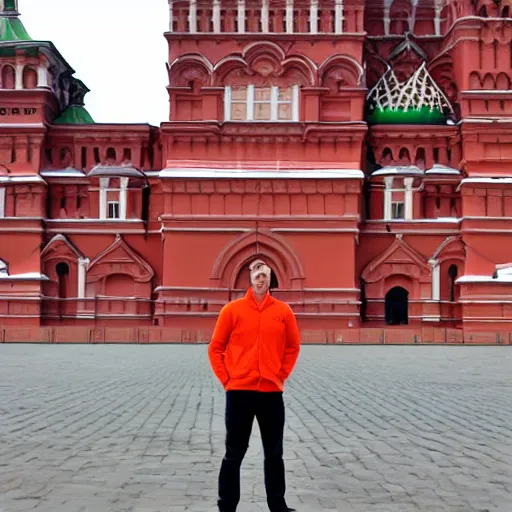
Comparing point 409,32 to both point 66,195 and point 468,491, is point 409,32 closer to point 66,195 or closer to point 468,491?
point 66,195

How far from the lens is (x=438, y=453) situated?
30.3 ft

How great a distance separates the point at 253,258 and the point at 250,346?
106ft

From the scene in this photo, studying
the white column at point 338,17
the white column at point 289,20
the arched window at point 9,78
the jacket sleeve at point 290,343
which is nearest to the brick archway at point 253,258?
the white column at point 289,20

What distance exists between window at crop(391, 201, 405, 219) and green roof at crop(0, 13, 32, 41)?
690 inches

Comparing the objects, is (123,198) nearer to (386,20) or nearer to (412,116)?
(412,116)

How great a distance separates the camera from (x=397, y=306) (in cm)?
4131

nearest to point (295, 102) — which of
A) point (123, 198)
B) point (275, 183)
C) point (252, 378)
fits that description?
point (275, 183)

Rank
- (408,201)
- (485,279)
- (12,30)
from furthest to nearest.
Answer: (12,30)
(408,201)
(485,279)

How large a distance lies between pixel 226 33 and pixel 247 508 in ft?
114

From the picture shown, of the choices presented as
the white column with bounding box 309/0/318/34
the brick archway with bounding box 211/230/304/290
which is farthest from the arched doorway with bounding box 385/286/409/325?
the white column with bounding box 309/0/318/34

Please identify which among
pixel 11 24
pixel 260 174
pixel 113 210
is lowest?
pixel 113 210

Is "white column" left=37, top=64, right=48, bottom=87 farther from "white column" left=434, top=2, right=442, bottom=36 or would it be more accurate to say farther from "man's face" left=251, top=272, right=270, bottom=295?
"man's face" left=251, top=272, right=270, bottom=295

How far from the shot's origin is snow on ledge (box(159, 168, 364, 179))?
38.7 metres

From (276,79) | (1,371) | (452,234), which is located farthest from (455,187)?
(1,371)
